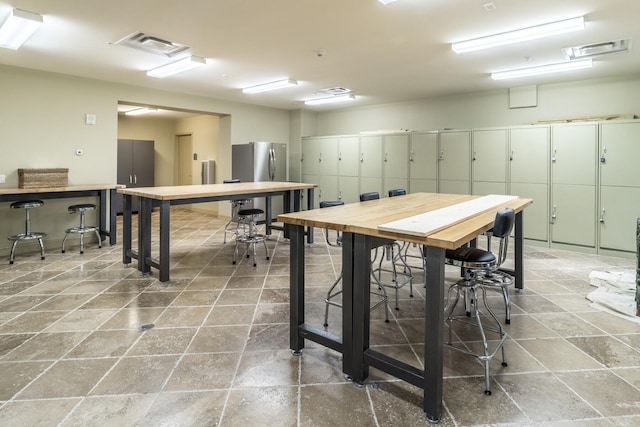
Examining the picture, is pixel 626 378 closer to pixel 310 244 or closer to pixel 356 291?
pixel 356 291

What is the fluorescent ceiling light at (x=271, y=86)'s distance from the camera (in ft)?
19.8

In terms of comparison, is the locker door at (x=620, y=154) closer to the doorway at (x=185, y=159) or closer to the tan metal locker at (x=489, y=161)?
the tan metal locker at (x=489, y=161)

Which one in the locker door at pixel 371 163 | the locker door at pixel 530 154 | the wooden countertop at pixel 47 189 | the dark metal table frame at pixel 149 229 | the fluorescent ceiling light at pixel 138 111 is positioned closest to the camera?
the dark metal table frame at pixel 149 229

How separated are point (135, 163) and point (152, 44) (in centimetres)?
601

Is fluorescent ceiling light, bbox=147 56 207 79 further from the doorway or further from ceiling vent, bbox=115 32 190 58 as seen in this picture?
the doorway

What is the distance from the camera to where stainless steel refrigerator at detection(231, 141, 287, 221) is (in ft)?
25.1

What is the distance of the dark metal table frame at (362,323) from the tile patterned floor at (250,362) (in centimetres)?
12

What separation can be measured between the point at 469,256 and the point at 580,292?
1.95 meters

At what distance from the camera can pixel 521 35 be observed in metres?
3.77

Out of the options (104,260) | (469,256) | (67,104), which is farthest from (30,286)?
(469,256)

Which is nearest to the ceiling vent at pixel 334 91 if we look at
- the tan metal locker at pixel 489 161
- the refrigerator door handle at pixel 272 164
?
the refrigerator door handle at pixel 272 164

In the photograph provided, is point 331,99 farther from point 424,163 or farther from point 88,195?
point 88,195

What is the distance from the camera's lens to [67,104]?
565 cm

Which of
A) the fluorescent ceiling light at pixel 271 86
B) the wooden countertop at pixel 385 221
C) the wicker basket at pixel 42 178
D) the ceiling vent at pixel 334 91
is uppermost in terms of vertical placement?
the ceiling vent at pixel 334 91
